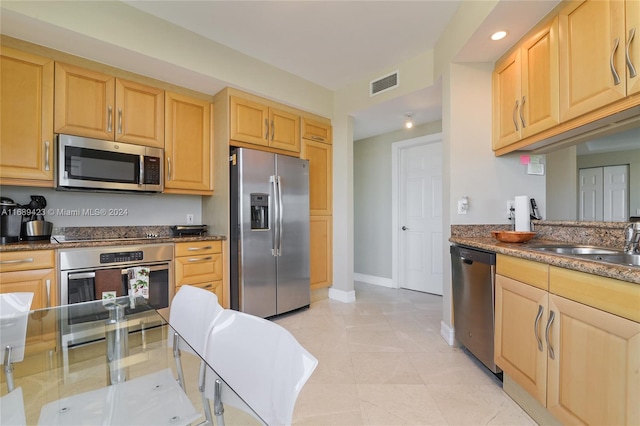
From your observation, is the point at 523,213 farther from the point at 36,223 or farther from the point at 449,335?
the point at 36,223

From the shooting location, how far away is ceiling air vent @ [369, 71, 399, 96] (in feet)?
10.0

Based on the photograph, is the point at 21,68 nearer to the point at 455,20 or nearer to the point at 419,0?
the point at 419,0

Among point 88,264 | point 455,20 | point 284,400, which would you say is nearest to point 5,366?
point 88,264

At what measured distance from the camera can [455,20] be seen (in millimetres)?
2266

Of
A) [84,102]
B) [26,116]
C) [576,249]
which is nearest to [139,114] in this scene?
[84,102]

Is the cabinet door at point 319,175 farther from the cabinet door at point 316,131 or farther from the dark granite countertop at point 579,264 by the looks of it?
the dark granite countertop at point 579,264

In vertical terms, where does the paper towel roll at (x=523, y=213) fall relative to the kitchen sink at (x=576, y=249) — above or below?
above

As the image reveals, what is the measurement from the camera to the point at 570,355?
3.97ft

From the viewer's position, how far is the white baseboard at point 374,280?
14.3ft

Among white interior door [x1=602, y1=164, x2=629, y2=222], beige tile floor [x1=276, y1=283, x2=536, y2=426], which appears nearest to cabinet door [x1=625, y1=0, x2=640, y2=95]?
white interior door [x1=602, y1=164, x2=629, y2=222]

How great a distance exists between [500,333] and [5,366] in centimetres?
242

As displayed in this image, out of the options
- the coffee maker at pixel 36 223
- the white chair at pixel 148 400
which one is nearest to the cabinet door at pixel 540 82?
the white chair at pixel 148 400

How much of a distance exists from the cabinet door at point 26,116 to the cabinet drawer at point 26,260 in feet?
1.90

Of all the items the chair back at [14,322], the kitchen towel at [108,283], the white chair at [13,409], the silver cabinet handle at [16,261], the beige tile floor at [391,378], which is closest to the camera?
the white chair at [13,409]
